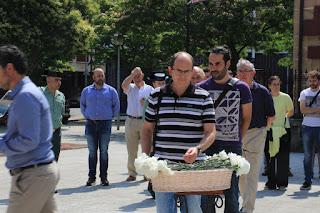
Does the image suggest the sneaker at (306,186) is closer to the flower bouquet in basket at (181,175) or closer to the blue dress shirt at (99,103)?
the blue dress shirt at (99,103)

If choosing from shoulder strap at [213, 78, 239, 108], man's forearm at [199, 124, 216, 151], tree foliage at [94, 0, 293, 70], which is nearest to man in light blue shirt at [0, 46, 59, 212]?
man's forearm at [199, 124, 216, 151]

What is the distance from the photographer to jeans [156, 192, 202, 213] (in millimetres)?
4754

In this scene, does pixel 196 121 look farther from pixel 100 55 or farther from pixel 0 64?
pixel 100 55

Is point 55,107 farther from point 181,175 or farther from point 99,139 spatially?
point 181,175

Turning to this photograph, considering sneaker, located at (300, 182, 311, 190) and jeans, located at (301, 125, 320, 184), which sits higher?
jeans, located at (301, 125, 320, 184)

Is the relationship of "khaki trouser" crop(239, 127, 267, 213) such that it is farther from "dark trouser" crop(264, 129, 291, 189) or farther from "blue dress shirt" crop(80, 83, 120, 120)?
"blue dress shirt" crop(80, 83, 120, 120)

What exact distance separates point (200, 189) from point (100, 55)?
971 inches

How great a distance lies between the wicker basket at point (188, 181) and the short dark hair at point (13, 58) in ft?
4.34

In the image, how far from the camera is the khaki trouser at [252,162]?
7.37 metres

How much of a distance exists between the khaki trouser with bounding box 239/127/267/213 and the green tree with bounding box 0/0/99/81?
2151cm

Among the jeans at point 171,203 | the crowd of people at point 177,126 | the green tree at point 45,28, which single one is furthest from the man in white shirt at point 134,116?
the green tree at point 45,28

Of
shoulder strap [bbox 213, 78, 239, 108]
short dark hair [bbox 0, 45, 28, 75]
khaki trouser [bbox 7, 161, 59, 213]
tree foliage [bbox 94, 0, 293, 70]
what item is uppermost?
tree foliage [bbox 94, 0, 293, 70]

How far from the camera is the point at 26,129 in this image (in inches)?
162

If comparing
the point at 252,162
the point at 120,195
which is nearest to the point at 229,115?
the point at 252,162
